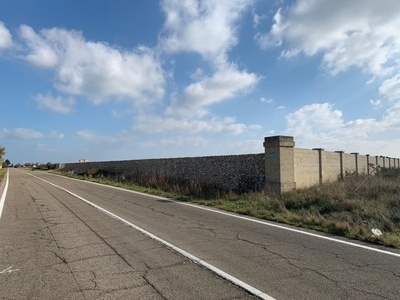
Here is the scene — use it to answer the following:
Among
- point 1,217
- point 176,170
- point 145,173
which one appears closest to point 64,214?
point 1,217

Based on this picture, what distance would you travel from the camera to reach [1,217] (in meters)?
10.5

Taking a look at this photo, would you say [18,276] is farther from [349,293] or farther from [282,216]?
[282,216]

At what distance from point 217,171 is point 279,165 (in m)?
5.60

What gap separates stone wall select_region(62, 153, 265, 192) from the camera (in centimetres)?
1723

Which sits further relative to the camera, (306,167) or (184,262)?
(306,167)

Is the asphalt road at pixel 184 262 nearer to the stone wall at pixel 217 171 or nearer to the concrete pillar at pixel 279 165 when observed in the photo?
the concrete pillar at pixel 279 165

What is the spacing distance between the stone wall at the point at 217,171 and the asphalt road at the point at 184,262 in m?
7.94

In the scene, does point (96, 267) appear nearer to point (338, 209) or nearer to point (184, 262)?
point (184, 262)

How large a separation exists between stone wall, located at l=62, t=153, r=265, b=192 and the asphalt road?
794cm

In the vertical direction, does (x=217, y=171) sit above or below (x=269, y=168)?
below

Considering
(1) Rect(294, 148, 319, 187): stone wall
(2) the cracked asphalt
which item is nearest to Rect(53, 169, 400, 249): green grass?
(1) Rect(294, 148, 319, 187): stone wall

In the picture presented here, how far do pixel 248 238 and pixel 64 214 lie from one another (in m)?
6.91

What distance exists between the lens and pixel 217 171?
792 inches

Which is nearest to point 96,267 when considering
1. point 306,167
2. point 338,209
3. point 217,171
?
point 338,209
